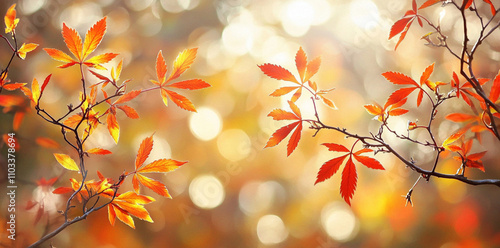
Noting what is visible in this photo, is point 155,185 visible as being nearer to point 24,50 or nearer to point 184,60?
point 184,60

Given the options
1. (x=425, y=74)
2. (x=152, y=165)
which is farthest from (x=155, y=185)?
(x=425, y=74)

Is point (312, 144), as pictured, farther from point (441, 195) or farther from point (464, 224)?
point (464, 224)

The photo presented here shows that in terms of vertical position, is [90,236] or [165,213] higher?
[165,213]

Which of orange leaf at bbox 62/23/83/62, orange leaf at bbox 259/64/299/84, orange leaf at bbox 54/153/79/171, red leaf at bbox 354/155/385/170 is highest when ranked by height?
orange leaf at bbox 259/64/299/84

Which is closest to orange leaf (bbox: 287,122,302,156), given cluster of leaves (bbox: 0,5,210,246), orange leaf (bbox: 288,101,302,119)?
orange leaf (bbox: 288,101,302,119)

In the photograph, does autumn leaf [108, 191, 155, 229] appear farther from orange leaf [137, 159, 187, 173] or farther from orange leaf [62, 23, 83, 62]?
orange leaf [62, 23, 83, 62]

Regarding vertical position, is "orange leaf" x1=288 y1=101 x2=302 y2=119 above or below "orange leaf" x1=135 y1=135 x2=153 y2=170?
above

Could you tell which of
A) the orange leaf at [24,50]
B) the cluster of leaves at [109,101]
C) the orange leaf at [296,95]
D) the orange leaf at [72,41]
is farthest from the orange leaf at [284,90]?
the orange leaf at [24,50]

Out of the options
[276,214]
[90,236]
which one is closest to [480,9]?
[276,214]
